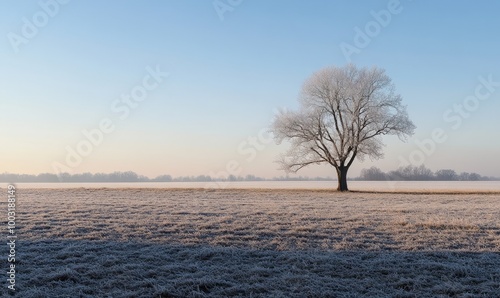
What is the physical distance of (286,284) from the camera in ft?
24.6

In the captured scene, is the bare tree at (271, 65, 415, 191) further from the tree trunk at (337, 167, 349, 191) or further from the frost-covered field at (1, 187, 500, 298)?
the frost-covered field at (1, 187, 500, 298)

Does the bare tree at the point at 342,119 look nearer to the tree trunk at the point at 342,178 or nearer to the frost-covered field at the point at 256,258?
the tree trunk at the point at 342,178

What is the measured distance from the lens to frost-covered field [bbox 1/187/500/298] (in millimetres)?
7336

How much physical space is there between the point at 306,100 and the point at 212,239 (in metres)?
33.0

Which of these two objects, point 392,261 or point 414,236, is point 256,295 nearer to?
point 392,261

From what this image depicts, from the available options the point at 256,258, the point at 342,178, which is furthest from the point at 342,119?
the point at 256,258

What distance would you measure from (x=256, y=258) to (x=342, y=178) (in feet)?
109

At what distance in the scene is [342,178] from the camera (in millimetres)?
41156

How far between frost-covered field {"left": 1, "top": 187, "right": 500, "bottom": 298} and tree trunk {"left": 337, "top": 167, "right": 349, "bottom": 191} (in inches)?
1038

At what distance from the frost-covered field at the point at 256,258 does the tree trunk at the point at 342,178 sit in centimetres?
2635

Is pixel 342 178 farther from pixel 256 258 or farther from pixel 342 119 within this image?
pixel 256 258

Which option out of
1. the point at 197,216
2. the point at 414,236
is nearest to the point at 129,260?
the point at 197,216

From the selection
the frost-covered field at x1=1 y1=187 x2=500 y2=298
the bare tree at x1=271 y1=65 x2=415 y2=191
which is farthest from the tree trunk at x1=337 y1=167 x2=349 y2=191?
the frost-covered field at x1=1 y1=187 x2=500 y2=298

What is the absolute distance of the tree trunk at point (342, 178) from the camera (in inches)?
1610
